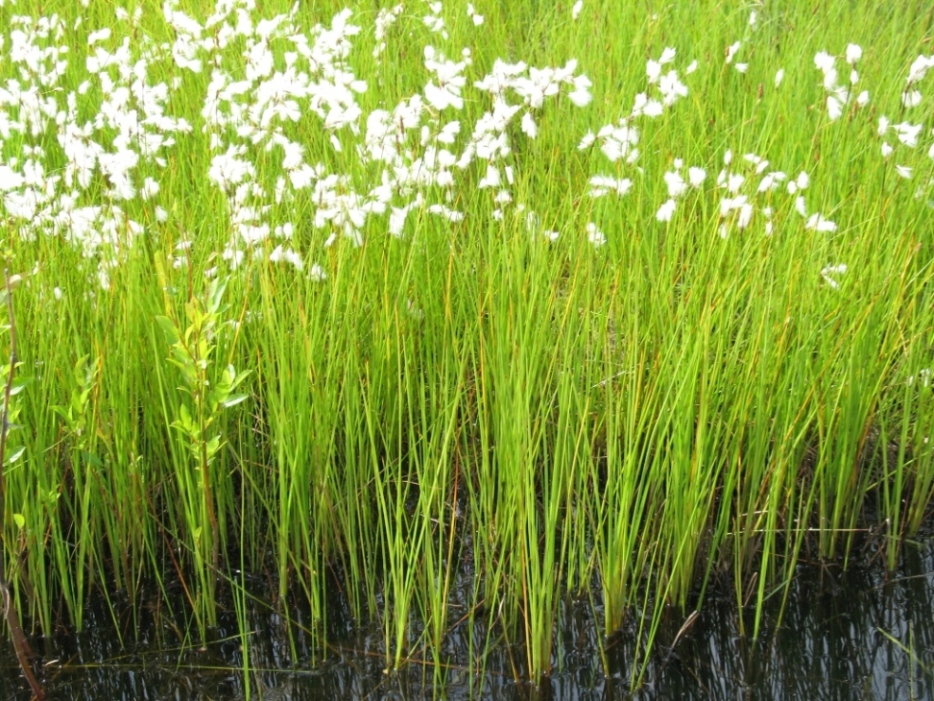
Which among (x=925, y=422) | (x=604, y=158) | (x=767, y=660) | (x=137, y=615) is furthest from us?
(x=604, y=158)

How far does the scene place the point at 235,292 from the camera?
2.63 metres

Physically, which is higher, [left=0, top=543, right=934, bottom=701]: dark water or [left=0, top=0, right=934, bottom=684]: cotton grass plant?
[left=0, top=0, right=934, bottom=684]: cotton grass plant

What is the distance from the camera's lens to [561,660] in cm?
220

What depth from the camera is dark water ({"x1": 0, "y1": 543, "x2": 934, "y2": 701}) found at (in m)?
2.15

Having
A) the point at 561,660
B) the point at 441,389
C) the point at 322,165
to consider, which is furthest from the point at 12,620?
the point at 322,165

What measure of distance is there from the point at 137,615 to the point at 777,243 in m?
1.89

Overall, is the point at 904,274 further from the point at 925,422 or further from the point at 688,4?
the point at 688,4

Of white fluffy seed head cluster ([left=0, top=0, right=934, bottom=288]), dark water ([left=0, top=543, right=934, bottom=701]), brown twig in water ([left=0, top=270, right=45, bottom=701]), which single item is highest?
white fluffy seed head cluster ([left=0, top=0, right=934, bottom=288])

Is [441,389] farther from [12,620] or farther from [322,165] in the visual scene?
[12,620]

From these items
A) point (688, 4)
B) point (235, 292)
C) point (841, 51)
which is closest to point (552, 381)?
point (235, 292)

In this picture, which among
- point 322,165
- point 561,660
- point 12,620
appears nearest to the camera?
point 12,620

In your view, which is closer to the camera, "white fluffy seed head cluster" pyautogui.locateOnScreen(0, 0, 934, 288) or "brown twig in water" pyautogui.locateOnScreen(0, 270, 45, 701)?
"brown twig in water" pyautogui.locateOnScreen(0, 270, 45, 701)

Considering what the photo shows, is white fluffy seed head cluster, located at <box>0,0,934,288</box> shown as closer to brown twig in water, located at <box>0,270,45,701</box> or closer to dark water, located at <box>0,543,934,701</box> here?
brown twig in water, located at <box>0,270,45,701</box>

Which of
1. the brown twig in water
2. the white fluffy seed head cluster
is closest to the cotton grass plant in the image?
the white fluffy seed head cluster
